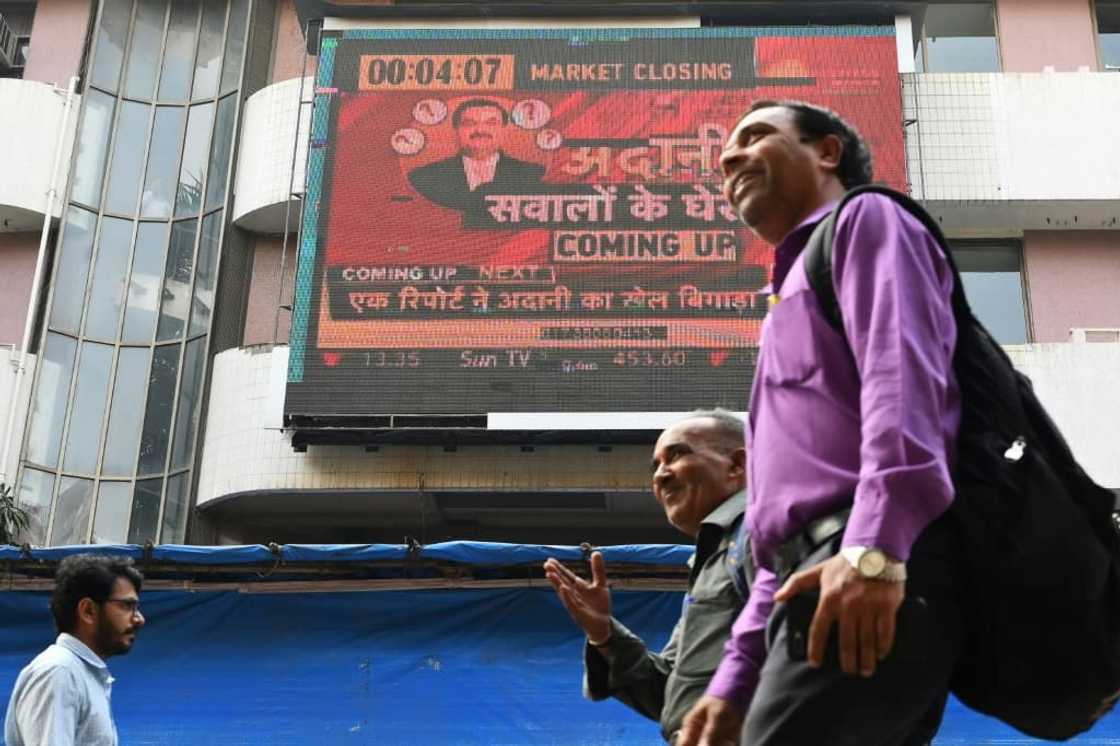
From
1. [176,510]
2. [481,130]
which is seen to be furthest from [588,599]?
[176,510]

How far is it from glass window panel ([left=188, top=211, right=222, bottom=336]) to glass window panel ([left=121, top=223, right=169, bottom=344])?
373 millimetres

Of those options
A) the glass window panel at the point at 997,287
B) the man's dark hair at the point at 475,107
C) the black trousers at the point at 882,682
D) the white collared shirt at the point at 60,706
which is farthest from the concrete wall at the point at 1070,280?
the black trousers at the point at 882,682

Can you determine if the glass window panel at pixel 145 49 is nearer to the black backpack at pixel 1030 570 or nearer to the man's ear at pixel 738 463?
the man's ear at pixel 738 463

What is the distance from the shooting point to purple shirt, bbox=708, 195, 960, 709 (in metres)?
1.63

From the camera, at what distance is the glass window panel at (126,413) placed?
12312 millimetres

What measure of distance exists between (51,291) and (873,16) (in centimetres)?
814

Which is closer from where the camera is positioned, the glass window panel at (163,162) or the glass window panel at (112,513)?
the glass window panel at (112,513)

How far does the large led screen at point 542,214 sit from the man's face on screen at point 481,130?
2cm

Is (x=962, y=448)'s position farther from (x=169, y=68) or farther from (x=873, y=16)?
(x=169, y=68)

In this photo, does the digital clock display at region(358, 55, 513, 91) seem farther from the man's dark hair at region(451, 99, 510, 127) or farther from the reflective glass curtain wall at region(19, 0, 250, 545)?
the reflective glass curtain wall at region(19, 0, 250, 545)

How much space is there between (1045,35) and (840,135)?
1246cm

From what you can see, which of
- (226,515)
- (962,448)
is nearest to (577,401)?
(226,515)

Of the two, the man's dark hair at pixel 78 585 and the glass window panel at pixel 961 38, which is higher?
the glass window panel at pixel 961 38

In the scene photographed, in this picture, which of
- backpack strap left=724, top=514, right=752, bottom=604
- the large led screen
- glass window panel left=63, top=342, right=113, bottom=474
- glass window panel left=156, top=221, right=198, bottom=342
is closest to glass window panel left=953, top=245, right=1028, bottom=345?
the large led screen
